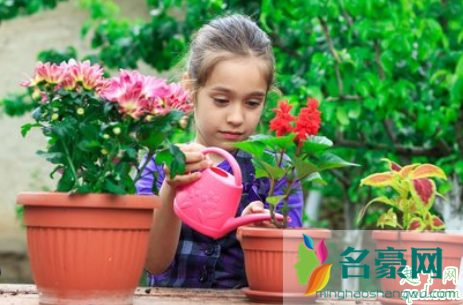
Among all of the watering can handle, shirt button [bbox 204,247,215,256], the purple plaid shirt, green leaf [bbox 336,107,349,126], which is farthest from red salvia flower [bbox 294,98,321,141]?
green leaf [bbox 336,107,349,126]

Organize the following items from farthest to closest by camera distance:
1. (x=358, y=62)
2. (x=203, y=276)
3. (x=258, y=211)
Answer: (x=358, y=62), (x=203, y=276), (x=258, y=211)

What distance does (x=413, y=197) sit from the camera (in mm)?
1831

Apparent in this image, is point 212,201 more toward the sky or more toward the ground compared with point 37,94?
more toward the ground

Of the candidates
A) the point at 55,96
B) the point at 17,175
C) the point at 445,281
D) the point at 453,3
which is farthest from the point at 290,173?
the point at 17,175

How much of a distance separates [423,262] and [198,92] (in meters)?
0.92

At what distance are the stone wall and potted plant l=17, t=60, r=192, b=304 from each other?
7123 mm

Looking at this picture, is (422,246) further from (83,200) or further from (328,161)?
(83,200)

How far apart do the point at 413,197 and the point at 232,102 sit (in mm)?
650

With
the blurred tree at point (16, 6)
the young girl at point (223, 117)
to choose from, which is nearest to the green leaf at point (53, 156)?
the young girl at point (223, 117)

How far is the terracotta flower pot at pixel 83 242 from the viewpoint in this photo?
156cm

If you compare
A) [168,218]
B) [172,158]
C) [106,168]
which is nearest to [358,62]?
[168,218]

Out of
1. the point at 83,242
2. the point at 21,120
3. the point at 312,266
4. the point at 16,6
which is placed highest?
the point at 16,6

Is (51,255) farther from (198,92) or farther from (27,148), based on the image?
(27,148)

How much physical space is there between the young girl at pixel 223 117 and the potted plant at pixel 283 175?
398 mm
